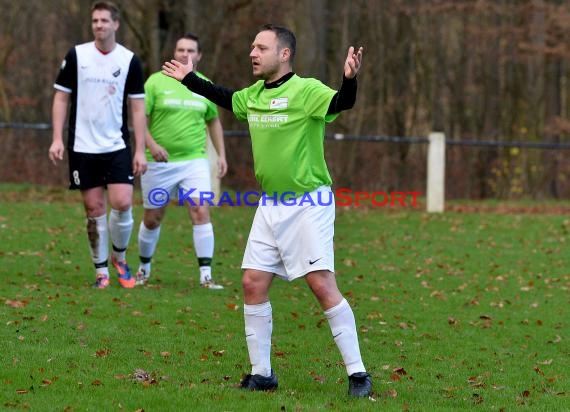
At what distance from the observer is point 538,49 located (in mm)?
30875

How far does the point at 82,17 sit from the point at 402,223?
13.9 meters

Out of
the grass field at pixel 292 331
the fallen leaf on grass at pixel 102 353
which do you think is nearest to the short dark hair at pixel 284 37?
the grass field at pixel 292 331

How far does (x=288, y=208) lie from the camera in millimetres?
6238

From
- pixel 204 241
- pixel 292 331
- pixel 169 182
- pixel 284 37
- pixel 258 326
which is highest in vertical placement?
pixel 284 37

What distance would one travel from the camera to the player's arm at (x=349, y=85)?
584 cm

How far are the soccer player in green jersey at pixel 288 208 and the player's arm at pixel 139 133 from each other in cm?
359

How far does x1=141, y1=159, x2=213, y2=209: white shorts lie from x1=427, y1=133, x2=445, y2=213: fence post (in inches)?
422

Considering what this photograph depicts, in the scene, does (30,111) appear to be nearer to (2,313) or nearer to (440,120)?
(440,120)

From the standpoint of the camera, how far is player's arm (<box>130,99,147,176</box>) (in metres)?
9.80

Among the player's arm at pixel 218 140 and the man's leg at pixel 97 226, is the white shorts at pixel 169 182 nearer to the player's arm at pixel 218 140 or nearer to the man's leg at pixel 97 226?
the player's arm at pixel 218 140

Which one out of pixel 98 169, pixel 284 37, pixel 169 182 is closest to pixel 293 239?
pixel 284 37

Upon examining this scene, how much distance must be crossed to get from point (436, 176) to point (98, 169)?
1197 cm

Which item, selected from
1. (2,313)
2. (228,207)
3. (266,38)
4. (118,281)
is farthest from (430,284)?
(228,207)

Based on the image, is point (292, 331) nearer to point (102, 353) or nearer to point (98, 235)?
point (102, 353)
